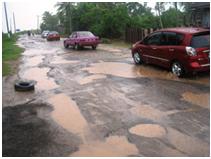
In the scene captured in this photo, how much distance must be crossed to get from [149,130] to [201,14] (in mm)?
18412

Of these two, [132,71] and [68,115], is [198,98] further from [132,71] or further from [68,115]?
[132,71]

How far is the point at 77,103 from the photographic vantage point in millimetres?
7805

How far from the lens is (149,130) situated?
5.75 meters

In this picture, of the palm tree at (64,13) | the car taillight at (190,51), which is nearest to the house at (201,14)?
the car taillight at (190,51)

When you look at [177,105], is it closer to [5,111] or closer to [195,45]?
[195,45]

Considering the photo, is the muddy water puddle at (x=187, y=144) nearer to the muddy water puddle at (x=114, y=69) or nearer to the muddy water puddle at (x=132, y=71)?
the muddy water puddle at (x=132, y=71)

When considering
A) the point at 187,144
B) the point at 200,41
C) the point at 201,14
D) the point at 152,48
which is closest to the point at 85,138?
the point at 187,144

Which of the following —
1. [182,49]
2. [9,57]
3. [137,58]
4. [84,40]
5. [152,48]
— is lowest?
Answer: [9,57]

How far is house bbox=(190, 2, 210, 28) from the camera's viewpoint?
20.4 m

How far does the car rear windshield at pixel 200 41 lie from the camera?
9.67m

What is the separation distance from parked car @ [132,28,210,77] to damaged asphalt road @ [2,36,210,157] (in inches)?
15.9

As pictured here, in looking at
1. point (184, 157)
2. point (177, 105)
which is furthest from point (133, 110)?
point (184, 157)

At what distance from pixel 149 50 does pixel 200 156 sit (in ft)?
25.5

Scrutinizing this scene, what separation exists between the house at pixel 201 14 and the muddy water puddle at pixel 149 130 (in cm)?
1564
